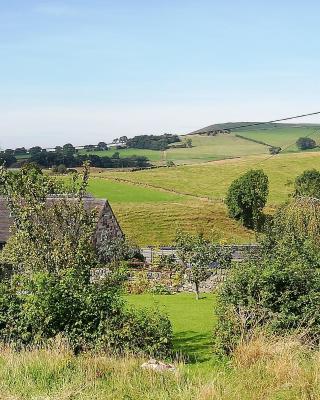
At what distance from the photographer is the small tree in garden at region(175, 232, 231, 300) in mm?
33219

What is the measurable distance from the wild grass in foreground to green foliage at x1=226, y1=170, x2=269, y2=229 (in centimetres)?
5854

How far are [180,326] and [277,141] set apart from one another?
390 feet

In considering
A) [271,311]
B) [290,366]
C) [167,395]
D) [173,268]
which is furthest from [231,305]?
[173,268]

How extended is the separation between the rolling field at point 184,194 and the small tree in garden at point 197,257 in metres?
16.1

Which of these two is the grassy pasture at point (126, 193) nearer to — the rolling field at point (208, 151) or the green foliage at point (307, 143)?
the rolling field at point (208, 151)

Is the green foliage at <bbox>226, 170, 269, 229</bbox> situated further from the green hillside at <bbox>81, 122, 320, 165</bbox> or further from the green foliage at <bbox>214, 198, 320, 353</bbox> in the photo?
the green foliage at <bbox>214, 198, 320, 353</bbox>

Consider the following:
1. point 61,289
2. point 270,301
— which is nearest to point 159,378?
point 61,289

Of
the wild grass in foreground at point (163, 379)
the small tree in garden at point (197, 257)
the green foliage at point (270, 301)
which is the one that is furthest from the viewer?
the small tree in garden at point (197, 257)

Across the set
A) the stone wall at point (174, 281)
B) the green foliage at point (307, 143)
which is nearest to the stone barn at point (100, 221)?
the stone wall at point (174, 281)

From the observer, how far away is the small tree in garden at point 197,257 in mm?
33219

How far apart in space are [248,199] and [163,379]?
2394 inches

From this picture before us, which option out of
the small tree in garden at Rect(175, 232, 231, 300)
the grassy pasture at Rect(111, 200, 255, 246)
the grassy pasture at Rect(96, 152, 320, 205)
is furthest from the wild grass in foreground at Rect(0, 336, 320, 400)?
the grassy pasture at Rect(96, 152, 320, 205)

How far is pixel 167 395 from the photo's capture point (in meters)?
8.22

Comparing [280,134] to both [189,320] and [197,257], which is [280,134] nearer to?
[197,257]
